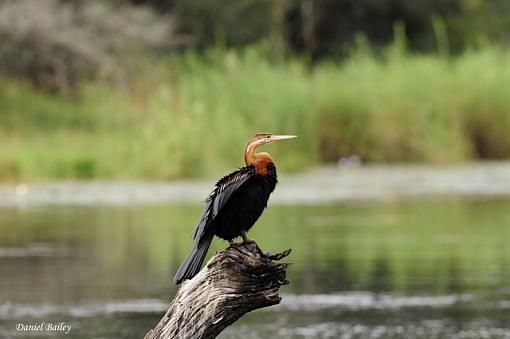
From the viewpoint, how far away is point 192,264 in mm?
6043

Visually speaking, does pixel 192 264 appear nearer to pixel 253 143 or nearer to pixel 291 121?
pixel 253 143

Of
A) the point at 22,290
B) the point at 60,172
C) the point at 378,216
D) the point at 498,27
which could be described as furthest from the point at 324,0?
the point at 22,290

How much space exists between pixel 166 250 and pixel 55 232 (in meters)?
2.85

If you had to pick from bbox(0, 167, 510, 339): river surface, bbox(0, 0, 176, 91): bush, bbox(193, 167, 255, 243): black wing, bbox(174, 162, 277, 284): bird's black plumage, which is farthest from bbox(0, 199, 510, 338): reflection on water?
bbox(0, 0, 176, 91): bush

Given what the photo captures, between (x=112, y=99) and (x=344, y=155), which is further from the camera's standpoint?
(x=112, y=99)

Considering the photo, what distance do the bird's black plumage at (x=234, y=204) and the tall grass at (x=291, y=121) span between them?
1851 centimetres

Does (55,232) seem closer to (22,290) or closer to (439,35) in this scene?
(22,290)

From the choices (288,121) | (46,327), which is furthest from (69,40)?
(46,327)

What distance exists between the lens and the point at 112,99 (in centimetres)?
2966

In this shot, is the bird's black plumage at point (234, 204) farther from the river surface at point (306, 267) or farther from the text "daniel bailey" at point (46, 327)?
the text "daniel bailey" at point (46, 327)

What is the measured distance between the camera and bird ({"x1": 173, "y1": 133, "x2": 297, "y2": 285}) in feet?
20.2

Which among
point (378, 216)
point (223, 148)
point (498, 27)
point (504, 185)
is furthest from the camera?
point (498, 27)

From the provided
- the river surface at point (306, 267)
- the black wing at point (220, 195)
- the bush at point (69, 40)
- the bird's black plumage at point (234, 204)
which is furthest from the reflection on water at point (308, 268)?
the bush at point (69, 40)

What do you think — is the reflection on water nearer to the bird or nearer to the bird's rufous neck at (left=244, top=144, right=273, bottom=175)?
the bird
